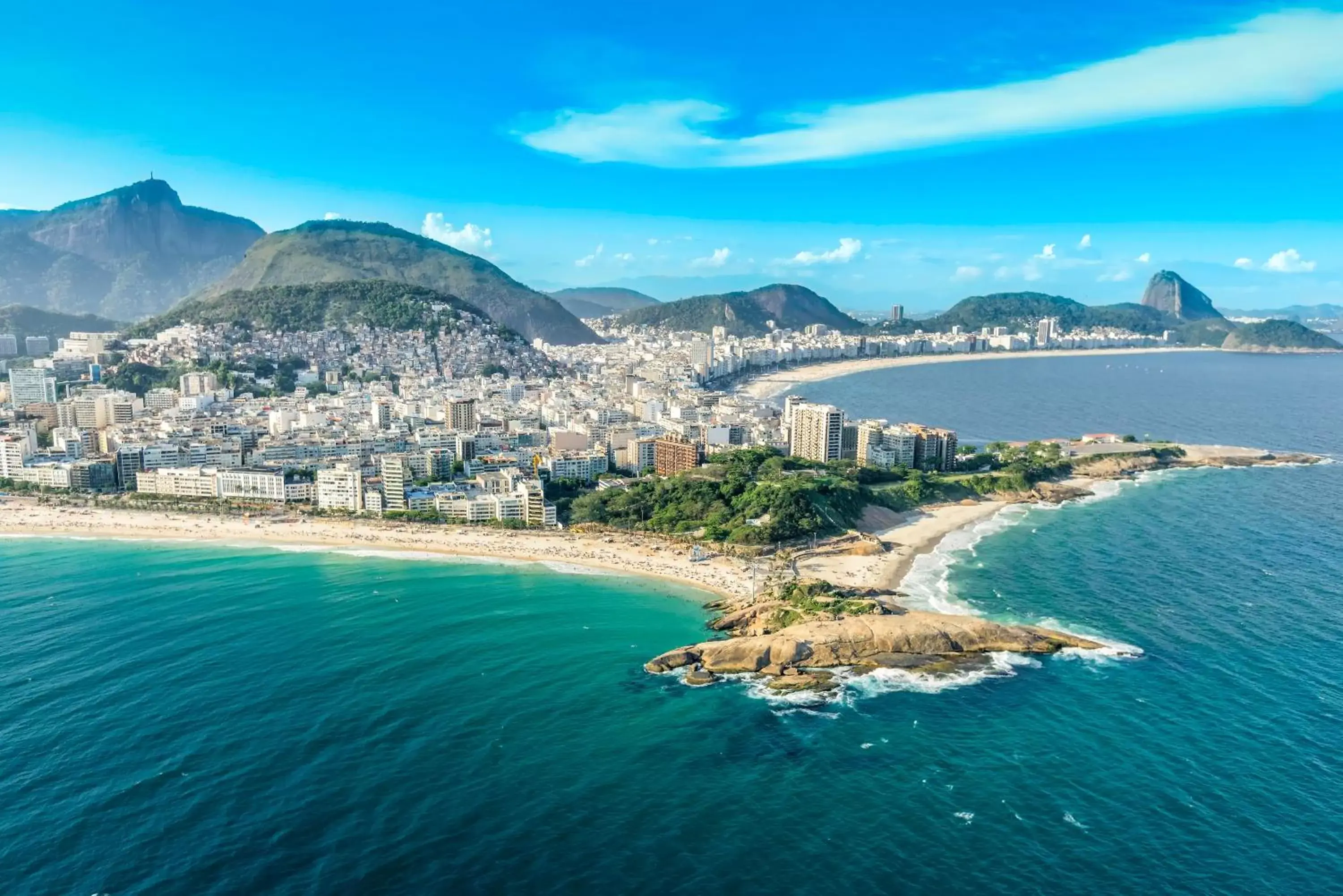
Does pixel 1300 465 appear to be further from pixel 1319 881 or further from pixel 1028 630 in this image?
pixel 1319 881

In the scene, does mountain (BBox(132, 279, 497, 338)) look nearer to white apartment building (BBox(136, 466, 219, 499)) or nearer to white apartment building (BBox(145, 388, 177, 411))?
white apartment building (BBox(145, 388, 177, 411))

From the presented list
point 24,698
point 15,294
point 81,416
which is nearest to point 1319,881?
point 24,698

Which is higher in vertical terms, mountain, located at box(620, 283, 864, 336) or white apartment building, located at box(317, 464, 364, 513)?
mountain, located at box(620, 283, 864, 336)

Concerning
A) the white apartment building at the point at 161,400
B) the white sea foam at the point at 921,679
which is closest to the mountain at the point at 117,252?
the white apartment building at the point at 161,400

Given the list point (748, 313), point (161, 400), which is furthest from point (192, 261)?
point (161, 400)

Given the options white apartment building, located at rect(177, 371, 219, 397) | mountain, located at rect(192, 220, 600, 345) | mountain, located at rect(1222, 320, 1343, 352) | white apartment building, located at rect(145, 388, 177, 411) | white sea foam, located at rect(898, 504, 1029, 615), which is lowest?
white sea foam, located at rect(898, 504, 1029, 615)

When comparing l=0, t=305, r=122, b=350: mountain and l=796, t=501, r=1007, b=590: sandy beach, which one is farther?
l=0, t=305, r=122, b=350: mountain

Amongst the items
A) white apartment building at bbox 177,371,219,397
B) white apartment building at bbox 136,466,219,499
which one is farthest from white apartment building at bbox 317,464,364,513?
white apartment building at bbox 177,371,219,397

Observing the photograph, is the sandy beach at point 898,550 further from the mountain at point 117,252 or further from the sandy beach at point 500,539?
the mountain at point 117,252

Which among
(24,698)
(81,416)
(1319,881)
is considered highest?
(81,416)
